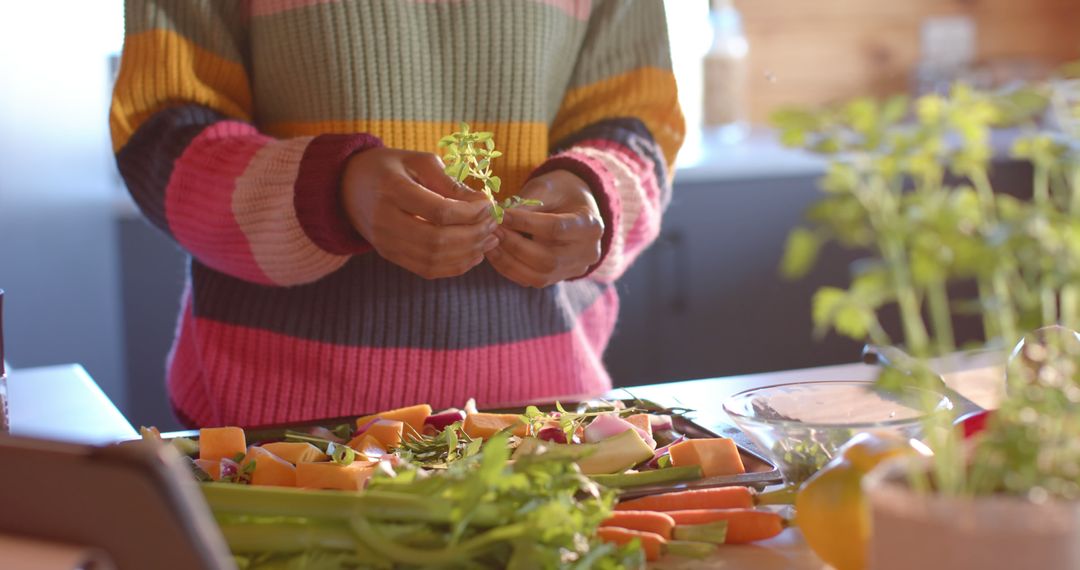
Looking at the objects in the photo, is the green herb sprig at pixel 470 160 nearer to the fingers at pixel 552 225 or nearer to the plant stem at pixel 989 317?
the fingers at pixel 552 225

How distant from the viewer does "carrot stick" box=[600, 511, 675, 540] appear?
78cm

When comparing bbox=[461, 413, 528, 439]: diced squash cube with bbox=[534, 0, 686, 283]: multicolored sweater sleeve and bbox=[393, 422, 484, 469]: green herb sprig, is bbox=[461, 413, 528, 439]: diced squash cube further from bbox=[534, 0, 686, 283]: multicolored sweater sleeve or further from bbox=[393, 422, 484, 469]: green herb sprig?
bbox=[534, 0, 686, 283]: multicolored sweater sleeve

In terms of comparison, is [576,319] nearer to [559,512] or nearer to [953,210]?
[559,512]

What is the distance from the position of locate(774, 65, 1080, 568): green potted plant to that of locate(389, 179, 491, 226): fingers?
0.43 meters

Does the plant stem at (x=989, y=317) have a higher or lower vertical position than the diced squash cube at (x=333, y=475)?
higher

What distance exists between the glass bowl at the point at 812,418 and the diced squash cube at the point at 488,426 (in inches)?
6.4

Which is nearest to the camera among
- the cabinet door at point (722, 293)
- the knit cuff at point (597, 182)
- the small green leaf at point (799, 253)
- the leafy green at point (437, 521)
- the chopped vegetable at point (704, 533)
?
the small green leaf at point (799, 253)

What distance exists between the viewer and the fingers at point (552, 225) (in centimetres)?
101

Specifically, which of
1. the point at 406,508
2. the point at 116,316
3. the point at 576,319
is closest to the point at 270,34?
the point at 576,319

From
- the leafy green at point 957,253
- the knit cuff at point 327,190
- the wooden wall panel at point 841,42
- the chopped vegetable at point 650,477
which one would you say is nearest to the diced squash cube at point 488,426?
the chopped vegetable at point 650,477

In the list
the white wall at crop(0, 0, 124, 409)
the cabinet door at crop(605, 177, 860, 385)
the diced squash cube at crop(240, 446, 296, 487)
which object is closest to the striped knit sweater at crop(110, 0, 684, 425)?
the diced squash cube at crop(240, 446, 296, 487)

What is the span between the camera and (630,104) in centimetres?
132

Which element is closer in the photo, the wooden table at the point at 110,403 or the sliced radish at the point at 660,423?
the sliced radish at the point at 660,423

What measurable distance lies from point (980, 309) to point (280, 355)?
846mm
